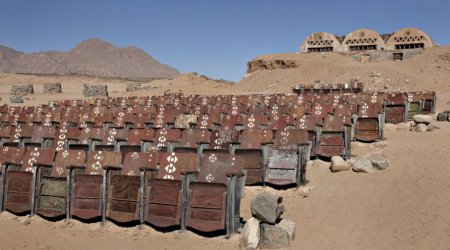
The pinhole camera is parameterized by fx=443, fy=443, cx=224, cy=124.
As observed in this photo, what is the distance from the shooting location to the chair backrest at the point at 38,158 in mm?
8706

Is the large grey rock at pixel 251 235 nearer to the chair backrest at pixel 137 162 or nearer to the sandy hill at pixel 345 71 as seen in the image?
the chair backrest at pixel 137 162

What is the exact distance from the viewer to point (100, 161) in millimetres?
8297

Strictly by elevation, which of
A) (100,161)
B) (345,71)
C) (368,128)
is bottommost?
(100,161)

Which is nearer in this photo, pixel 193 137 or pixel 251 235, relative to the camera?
pixel 251 235

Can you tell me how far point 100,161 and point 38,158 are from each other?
57.2 inches

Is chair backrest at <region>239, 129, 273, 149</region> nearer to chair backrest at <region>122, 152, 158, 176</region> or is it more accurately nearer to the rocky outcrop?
chair backrest at <region>122, 152, 158, 176</region>

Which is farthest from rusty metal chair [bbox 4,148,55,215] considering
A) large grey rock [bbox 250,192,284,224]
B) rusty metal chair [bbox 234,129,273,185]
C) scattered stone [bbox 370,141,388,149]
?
scattered stone [bbox 370,141,388,149]

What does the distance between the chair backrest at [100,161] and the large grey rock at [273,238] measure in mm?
3270

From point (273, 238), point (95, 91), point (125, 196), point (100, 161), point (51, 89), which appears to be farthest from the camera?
point (51, 89)

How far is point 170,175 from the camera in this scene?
7.70 meters

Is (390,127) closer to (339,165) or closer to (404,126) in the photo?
(404,126)

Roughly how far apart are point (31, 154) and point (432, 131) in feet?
36.9

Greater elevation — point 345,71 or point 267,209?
point 345,71

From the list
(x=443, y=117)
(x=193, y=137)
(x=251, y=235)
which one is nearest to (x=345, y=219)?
(x=251, y=235)
